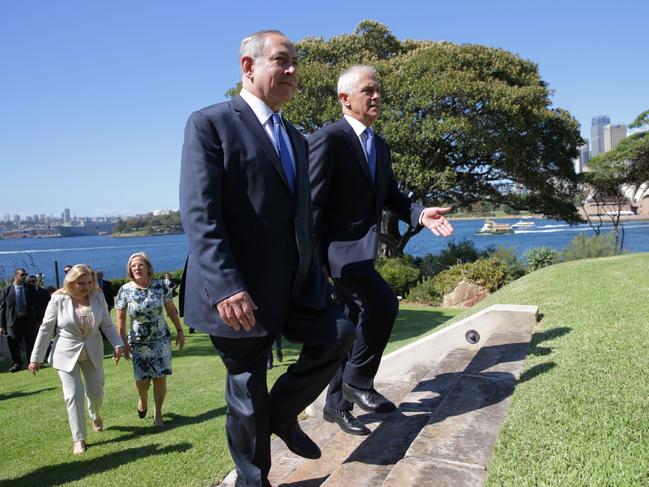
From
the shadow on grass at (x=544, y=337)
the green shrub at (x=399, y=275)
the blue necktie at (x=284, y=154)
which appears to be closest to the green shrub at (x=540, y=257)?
the green shrub at (x=399, y=275)

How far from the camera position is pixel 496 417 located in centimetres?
311

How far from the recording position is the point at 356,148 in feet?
11.7

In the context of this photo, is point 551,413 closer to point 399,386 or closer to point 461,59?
point 399,386

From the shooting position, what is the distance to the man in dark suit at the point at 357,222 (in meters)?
3.49

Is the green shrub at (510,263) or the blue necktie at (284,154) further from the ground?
the blue necktie at (284,154)

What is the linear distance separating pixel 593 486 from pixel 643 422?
79 cm

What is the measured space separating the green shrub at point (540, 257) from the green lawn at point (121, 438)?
42.6ft

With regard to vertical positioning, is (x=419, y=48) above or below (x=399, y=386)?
above

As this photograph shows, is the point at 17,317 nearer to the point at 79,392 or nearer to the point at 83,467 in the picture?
the point at 79,392

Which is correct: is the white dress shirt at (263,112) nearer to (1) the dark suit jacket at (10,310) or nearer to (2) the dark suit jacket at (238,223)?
(2) the dark suit jacket at (238,223)

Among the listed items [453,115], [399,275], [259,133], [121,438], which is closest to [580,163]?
[453,115]

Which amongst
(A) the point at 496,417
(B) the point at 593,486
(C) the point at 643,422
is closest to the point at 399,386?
(A) the point at 496,417

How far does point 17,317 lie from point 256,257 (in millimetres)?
10269

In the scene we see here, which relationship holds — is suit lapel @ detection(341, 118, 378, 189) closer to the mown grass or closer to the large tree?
the mown grass
